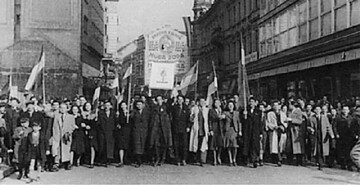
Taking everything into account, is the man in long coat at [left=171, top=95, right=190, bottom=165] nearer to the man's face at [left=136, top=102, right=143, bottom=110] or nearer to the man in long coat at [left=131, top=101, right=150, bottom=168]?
the man in long coat at [left=131, top=101, right=150, bottom=168]

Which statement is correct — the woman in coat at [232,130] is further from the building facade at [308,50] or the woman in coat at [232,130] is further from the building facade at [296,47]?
the building facade at [308,50]

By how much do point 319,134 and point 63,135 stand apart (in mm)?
6183

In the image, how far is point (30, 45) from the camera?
101 ft

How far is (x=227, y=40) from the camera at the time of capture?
36.8 m

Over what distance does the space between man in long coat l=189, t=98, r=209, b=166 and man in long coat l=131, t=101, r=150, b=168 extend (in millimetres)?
1184

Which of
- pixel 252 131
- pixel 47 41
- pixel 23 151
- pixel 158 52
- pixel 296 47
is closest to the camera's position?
pixel 23 151

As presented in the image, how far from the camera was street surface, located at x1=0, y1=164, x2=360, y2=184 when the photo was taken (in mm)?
10172

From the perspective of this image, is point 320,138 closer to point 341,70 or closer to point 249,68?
point 341,70

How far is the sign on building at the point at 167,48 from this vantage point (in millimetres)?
47000

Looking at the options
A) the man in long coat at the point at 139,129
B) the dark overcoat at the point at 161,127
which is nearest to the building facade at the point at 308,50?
the dark overcoat at the point at 161,127

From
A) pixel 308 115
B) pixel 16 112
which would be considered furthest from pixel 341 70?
pixel 16 112

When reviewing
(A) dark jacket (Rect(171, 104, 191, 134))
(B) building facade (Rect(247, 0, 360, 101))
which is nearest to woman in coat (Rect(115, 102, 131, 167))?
(A) dark jacket (Rect(171, 104, 191, 134))

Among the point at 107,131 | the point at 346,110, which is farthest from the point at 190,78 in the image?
the point at 346,110

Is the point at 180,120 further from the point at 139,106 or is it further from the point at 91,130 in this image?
the point at 91,130
